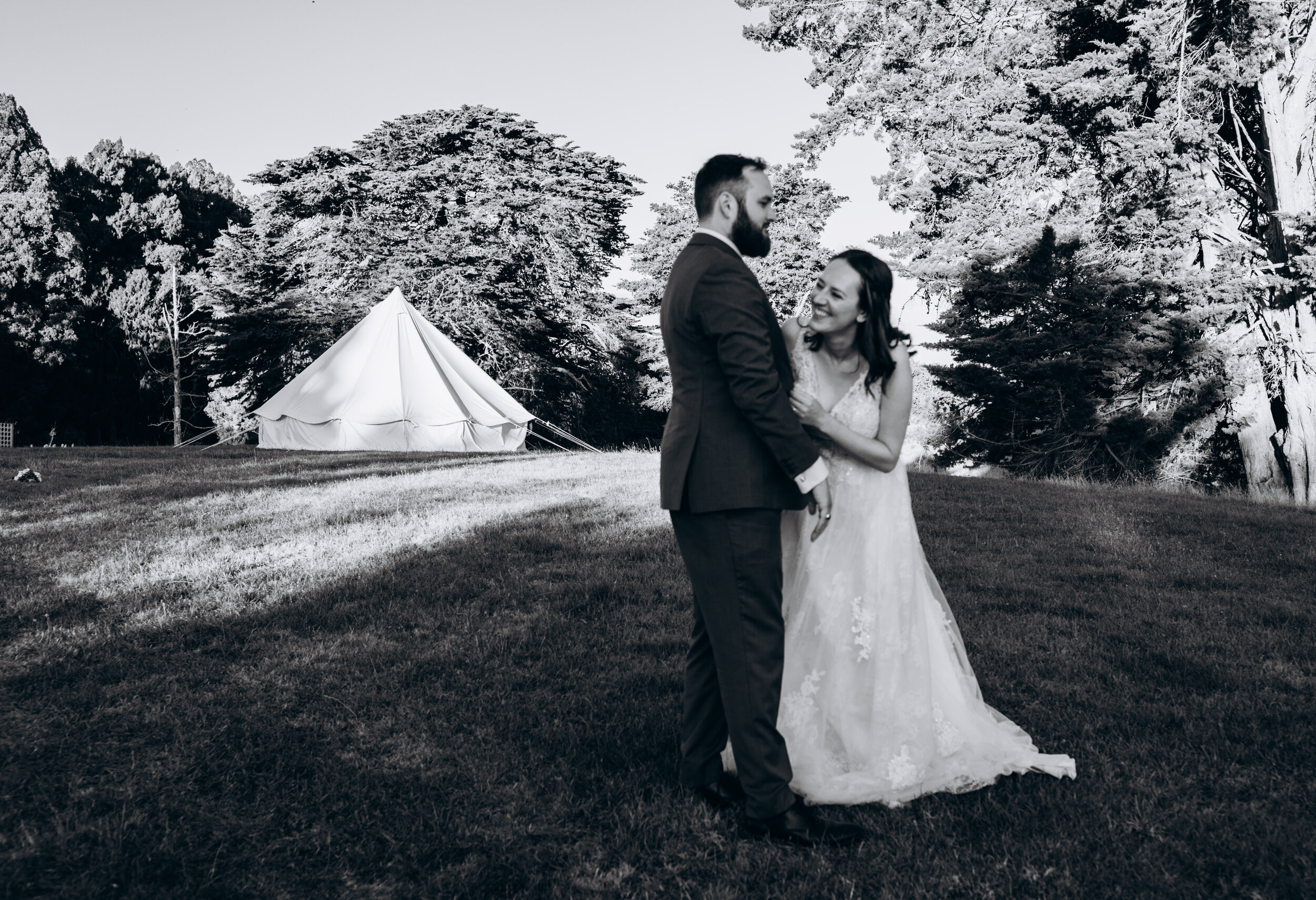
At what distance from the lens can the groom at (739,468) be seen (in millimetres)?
2475

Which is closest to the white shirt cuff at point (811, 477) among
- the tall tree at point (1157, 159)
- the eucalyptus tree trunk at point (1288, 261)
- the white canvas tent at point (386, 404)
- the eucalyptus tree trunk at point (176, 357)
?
the tall tree at point (1157, 159)

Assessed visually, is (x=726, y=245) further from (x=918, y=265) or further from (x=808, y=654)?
(x=918, y=265)

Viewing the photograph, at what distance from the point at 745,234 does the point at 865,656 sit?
4.53ft

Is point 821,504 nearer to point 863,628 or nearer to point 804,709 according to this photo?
point 863,628

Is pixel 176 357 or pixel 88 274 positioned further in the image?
pixel 176 357

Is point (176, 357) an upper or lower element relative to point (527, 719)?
upper

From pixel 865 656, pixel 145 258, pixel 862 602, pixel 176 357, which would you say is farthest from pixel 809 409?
pixel 145 258

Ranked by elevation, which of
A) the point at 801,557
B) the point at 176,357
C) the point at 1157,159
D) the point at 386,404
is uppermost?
the point at 1157,159

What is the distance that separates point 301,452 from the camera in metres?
14.3

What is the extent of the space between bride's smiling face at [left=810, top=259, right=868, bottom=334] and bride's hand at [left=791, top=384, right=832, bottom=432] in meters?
0.24

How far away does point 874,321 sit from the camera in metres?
2.88

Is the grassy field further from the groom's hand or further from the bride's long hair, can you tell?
the bride's long hair

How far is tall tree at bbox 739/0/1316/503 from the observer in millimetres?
12828

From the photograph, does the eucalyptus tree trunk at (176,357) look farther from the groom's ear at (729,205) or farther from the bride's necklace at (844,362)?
the groom's ear at (729,205)
